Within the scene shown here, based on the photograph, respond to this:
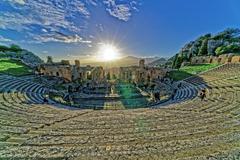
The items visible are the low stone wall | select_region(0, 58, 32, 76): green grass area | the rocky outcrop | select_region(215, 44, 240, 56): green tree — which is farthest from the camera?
the rocky outcrop

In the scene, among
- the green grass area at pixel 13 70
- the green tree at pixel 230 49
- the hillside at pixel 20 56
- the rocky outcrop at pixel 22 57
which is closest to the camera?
the green grass area at pixel 13 70

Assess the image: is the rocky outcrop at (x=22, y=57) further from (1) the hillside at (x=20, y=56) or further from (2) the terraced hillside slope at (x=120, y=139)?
(2) the terraced hillside slope at (x=120, y=139)

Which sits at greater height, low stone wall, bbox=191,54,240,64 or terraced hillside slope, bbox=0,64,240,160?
low stone wall, bbox=191,54,240,64

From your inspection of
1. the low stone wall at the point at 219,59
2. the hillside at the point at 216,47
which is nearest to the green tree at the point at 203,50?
the hillside at the point at 216,47

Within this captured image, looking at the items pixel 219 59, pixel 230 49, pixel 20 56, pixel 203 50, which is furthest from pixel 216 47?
pixel 20 56

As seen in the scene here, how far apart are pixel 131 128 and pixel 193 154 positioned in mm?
4911

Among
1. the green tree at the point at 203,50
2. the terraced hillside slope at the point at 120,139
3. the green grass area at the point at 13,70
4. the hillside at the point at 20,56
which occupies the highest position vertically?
the green tree at the point at 203,50

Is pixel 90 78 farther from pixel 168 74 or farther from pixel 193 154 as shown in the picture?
pixel 193 154

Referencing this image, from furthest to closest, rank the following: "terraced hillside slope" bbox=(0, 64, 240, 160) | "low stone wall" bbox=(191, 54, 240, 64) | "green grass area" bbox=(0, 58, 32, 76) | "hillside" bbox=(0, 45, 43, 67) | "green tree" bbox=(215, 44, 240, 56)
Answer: "hillside" bbox=(0, 45, 43, 67)
"green tree" bbox=(215, 44, 240, 56)
"low stone wall" bbox=(191, 54, 240, 64)
"green grass area" bbox=(0, 58, 32, 76)
"terraced hillside slope" bbox=(0, 64, 240, 160)

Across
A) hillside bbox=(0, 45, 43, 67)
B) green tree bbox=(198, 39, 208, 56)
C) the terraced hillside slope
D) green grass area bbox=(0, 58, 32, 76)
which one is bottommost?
the terraced hillside slope

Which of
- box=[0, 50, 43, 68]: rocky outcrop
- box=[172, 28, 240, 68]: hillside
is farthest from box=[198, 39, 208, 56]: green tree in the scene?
box=[0, 50, 43, 68]: rocky outcrop

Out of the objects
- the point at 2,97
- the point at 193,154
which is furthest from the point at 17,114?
the point at 193,154

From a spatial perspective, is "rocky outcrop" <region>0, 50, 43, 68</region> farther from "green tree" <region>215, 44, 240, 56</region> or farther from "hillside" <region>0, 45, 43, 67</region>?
"green tree" <region>215, 44, 240, 56</region>

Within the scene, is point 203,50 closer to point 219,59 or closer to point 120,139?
point 219,59
